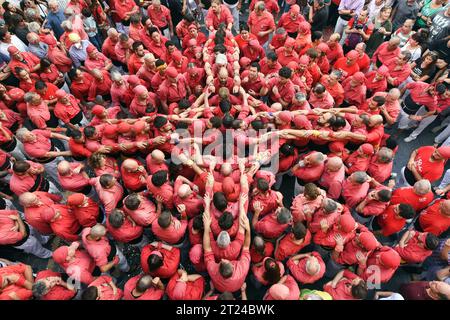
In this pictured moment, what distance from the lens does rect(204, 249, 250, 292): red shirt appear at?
499 cm

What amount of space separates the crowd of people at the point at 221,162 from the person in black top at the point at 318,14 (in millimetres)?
66

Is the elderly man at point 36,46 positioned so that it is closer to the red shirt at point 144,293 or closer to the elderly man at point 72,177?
the elderly man at point 72,177

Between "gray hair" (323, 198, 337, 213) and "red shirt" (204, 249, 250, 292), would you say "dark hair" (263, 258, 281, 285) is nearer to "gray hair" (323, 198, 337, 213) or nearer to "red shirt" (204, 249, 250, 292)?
"red shirt" (204, 249, 250, 292)

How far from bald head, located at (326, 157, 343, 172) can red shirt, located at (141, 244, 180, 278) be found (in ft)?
10.7

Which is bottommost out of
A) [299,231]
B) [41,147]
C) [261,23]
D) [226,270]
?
[226,270]

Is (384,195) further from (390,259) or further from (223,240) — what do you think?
(223,240)

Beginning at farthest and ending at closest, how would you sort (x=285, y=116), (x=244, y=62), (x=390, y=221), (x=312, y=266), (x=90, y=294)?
1. (x=244, y=62)
2. (x=285, y=116)
3. (x=390, y=221)
4. (x=312, y=266)
5. (x=90, y=294)

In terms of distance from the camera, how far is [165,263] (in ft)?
17.2

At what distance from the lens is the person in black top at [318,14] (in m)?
9.89

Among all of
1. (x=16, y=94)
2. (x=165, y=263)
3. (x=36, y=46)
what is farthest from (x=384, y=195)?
(x=36, y=46)

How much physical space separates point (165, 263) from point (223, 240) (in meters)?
1.08

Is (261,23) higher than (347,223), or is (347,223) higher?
(261,23)

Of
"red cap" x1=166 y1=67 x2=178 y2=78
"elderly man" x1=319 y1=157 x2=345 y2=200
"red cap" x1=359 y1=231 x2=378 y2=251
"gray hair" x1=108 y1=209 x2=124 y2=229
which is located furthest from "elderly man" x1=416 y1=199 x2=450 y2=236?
"red cap" x1=166 y1=67 x2=178 y2=78
